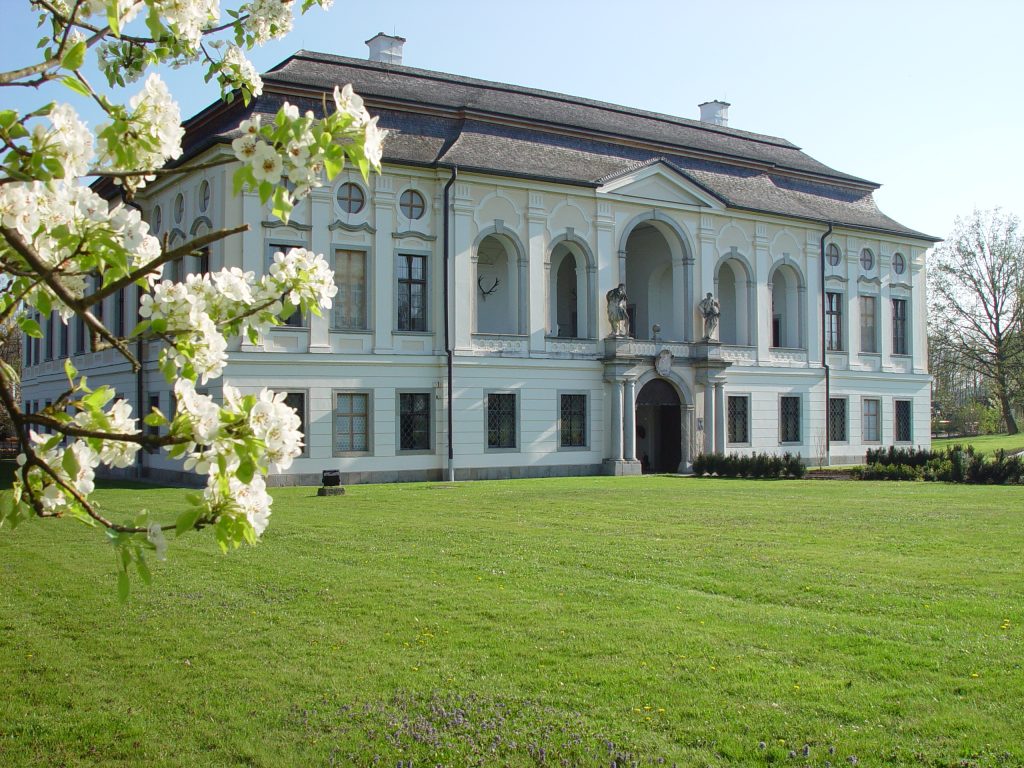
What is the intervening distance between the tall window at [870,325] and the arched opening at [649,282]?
8789mm

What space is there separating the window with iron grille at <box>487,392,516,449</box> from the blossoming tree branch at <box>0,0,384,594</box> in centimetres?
2720

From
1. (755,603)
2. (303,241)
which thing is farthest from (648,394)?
(755,603)

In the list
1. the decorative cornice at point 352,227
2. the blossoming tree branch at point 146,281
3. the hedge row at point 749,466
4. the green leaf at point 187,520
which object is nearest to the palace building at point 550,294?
the decorative cornice at point 352,227

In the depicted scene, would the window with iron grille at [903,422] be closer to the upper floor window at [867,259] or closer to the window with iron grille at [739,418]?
the upper floor window at [867,259]

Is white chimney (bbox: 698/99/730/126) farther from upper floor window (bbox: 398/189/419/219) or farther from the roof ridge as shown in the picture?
upper floor window (bbox: 398/189/419/219)

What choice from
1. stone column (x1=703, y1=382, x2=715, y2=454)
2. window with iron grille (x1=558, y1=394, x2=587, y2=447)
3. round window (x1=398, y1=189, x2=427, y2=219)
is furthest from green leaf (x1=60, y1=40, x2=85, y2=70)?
stone column (x1=703, y1=382, x2=715, y2=454)

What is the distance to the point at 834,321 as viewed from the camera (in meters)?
40.5

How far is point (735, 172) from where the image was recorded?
39.0m

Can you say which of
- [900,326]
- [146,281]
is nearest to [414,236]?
[900,326]

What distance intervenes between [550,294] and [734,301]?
7783 mm

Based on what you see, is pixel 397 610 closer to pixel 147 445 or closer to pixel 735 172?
pixel 147 445

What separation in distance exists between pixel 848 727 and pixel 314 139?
470cm

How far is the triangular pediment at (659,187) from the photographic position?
1350 inches

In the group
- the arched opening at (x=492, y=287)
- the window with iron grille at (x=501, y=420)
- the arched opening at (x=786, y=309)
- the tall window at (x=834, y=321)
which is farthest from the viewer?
the tall window at (x=834, y=321)
